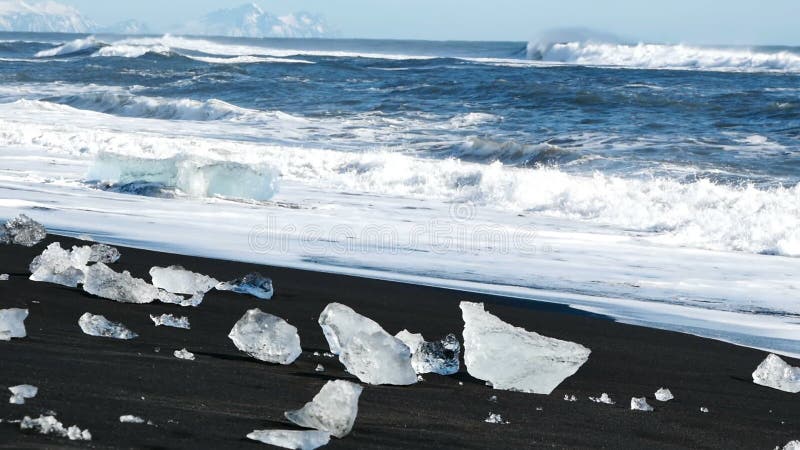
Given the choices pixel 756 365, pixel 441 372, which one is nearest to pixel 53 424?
pixel 441 372

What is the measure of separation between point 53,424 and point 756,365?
2.83 m

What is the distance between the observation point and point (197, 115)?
21734 mm

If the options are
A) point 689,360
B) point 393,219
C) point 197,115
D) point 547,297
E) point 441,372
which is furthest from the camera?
point 197,115

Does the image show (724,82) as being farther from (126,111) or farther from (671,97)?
(126,111)

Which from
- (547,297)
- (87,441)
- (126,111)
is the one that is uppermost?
(87,441)

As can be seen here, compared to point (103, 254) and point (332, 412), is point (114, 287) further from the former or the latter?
point (332, 412)

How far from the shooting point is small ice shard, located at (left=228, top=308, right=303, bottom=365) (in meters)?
2.95

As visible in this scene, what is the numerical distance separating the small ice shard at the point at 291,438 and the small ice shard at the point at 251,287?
212cm

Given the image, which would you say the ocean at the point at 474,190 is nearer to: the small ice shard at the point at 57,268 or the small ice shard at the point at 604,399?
the small ice shard at the point at 57,268

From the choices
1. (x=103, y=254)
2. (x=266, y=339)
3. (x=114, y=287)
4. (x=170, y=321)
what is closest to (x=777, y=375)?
(x=266, y=339)

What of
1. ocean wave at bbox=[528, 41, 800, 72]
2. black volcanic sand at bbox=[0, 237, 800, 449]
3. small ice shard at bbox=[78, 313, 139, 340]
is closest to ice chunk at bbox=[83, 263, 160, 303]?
black volcanic sand at bbox=[0, 237, 800, 449]

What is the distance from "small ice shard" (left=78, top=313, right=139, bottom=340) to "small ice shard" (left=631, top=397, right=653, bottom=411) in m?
1.61

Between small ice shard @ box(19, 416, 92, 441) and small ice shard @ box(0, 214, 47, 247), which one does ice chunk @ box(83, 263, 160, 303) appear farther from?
small ice shard @ box(19, 416, 92, 441)

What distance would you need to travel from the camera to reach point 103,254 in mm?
4672
